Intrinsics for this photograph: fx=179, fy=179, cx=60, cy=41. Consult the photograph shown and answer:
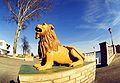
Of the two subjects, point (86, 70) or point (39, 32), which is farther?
point (86, 70)

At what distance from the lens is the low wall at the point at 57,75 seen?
425cm

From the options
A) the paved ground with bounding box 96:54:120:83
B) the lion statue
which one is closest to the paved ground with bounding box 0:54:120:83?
the paved ground with bounding box 96:54:120:83

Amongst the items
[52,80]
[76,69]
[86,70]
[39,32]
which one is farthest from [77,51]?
[52,80]

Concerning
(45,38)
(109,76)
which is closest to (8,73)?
(45,38)

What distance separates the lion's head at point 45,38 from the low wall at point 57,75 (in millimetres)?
803

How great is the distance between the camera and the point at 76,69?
5.26m

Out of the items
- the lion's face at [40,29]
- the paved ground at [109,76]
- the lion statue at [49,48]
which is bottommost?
the paved ground at [109,76]

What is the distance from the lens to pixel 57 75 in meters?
4.65

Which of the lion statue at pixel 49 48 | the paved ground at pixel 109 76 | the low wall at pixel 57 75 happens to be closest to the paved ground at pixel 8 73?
the lion statue at pixel 49 48

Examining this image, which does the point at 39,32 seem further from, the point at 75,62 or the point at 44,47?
the point at 75,62

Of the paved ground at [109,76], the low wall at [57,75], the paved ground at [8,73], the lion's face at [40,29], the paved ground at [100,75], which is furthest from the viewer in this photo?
the paved ground at [8,73]

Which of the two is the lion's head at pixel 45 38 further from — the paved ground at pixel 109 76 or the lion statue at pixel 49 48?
the paved ground at pixel 109 76

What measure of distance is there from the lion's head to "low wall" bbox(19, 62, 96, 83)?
0.80 meters

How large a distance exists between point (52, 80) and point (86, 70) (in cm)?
179
